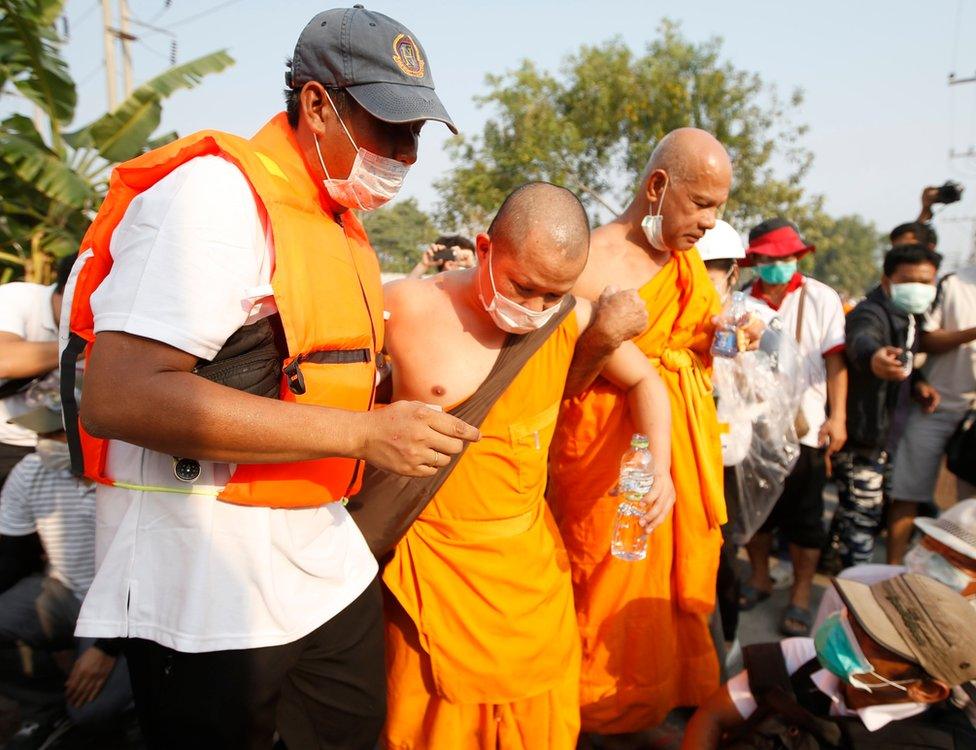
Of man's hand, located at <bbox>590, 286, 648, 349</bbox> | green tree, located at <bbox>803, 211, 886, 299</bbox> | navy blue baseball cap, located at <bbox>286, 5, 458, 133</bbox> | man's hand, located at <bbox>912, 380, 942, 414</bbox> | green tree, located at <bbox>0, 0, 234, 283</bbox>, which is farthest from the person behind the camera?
green tree, located at <bbox>803, 211, 886, 299</bbox>

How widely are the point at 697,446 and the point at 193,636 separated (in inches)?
81.3

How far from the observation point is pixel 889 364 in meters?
3.99

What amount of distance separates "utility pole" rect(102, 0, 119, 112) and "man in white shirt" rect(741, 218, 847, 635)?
34.3ft

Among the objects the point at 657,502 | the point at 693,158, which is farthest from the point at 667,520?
the point at 693,158

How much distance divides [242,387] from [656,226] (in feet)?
6.41

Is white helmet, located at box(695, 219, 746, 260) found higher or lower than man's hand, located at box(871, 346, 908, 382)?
higher

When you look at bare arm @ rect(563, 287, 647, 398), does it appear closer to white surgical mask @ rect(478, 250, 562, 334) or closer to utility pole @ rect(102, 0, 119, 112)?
white surgical mask @ rect(478, 250, 562, 334)

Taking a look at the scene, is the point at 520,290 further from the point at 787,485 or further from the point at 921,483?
the point at 921,483

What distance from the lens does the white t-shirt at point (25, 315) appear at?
9.96ft

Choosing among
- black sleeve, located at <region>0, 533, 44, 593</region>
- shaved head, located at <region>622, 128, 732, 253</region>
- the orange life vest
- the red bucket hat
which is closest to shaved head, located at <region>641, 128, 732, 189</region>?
shaved head, located at <region>622, 128, 732, 253</region>

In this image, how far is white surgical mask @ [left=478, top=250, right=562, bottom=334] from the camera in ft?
7.09

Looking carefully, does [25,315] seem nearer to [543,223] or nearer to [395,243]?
[543,223]

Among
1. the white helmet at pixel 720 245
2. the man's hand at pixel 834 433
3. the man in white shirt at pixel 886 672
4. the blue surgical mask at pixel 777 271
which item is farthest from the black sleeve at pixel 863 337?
the man in white shirt at pixel 886 672

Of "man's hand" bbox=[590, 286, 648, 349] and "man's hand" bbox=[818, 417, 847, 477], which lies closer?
"man's hand" bbox=[590, 286, 648, 349]
